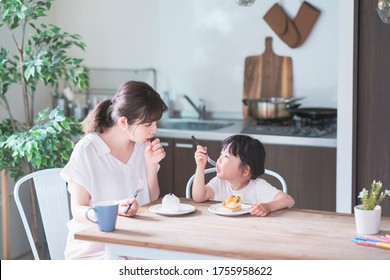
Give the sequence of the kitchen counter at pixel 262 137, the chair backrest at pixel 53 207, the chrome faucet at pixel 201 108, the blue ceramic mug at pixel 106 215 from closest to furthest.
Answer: the blue ceramic mug at pixel 106 215, the chair backrest at pixel 53 207, the kitchen counter at pixel 262 137, the chrome faucet at pixel 201 108

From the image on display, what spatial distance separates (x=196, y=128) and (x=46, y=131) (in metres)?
1.29

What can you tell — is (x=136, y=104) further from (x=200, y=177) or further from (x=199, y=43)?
(x=199, y=43)

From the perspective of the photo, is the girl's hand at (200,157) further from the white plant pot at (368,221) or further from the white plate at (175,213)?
the white plant pot at (368,221)

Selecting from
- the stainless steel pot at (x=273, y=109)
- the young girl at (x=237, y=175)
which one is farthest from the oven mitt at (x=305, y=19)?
the young girl at (x=237, y=175)

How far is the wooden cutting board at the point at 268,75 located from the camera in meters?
4.49

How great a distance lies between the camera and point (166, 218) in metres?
2.55

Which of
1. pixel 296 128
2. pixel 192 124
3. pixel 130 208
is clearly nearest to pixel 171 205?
pixel 130 208

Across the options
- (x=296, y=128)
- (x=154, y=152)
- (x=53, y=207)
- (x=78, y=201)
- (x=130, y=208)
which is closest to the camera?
(x=130, y=208)

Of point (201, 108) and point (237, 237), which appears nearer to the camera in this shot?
point (237, 237)

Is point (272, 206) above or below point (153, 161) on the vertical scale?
below

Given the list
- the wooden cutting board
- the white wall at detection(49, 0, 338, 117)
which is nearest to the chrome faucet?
the white wall at detection(49, 0, 338, 117)

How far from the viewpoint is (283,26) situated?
4.42 m

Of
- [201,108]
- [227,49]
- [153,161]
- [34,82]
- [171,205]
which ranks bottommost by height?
[171,205]

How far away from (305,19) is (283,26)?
0.14 metres
